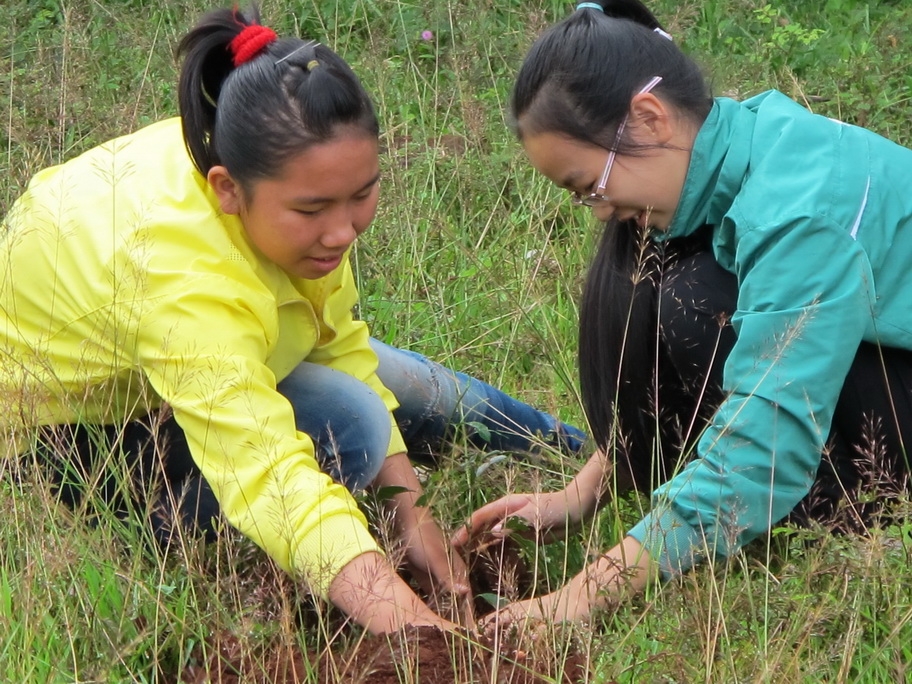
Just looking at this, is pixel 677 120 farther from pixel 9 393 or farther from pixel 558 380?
pixel 9 393

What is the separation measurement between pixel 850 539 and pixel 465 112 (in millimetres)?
1925

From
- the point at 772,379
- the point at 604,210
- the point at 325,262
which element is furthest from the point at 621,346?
the point at 325,262

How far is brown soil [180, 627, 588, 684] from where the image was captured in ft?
5.88

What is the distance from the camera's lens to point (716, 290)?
2.29 metres

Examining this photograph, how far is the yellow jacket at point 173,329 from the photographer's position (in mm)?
2018

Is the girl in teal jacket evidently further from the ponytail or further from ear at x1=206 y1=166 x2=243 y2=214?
ear at x1=206 y1=166 x2=243 y2=214

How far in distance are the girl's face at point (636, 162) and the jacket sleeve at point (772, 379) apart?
0.61 feet

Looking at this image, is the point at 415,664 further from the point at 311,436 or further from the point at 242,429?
the point at 311,436

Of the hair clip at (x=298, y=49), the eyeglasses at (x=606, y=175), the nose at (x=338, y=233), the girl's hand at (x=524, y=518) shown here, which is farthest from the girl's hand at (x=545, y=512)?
the hair clip at (x=298, y=49)

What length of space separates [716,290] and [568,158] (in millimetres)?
365

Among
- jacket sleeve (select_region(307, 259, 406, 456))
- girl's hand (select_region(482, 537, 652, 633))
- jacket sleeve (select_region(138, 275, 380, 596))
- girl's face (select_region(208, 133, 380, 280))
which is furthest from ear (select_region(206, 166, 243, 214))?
girl's hand (select_region(482, 537, 652, 633))

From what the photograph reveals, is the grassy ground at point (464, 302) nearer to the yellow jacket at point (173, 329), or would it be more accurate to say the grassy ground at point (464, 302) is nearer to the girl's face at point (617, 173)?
the yellow jacket at point (173, 329)

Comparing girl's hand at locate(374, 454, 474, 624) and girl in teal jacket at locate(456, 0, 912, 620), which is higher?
girl in teal jacket at locate(456, 0, 912, 620)

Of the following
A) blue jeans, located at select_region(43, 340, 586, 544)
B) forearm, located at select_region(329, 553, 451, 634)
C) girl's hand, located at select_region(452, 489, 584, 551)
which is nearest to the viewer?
forearm, located at select_region(329, 553, 451, 634)
